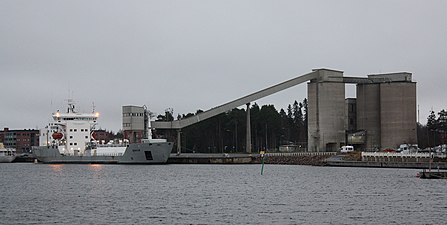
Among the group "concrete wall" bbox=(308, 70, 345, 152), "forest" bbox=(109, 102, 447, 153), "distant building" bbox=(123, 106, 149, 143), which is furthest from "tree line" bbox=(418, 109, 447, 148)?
"distant building" bbox=(123, 106, 149, 143)

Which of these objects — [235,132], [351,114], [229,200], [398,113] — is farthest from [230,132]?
[229,200]

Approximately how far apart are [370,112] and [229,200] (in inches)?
3522

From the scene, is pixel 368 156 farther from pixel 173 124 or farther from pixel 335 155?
pixel 173 124

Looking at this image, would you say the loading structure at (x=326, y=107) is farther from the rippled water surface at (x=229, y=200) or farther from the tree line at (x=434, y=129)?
the rippled water surface at (x=229, y=200)

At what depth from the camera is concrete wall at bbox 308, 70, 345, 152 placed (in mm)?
135000

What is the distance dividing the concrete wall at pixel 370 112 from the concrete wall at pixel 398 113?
110 inches

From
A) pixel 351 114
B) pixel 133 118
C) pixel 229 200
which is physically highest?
pixel 351 114

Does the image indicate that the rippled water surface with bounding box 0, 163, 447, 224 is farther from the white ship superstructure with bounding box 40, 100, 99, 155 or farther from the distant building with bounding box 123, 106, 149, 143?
the white ship superstructure with bounding box 40, 100, 99, 155

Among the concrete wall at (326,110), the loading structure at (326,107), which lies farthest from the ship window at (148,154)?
the concrete wall at (326,110)

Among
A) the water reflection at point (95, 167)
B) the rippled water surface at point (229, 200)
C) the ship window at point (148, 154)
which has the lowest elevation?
the rippled water surface at point (229, 200)

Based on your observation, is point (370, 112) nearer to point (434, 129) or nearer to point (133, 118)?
point (434, 129)

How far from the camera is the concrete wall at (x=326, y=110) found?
5315 inches

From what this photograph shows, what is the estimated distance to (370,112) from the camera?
14038 centimetres

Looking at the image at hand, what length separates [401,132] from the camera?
135125 mm
